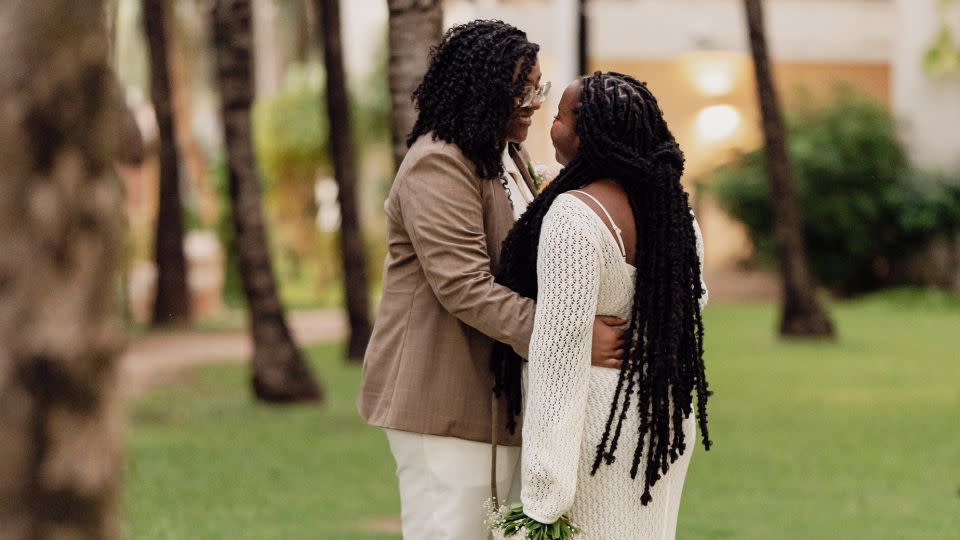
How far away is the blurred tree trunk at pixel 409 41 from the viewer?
705cm

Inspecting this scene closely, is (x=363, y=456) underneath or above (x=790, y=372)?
above

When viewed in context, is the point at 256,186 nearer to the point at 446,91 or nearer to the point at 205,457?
the point at 205,457

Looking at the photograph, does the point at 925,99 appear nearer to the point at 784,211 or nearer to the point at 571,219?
the point at 784,211

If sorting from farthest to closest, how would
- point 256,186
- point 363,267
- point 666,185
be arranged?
1. point 363,267
2. point 256,186
3. point 666,185

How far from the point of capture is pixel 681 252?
3.78m

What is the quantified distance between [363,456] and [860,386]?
5.40m

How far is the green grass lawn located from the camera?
7.95 meters

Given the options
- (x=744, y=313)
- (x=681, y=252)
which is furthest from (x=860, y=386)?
(x=681, y=252)

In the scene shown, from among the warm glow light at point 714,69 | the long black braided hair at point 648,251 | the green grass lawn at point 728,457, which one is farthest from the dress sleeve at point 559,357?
the warm glow light at point 714,69

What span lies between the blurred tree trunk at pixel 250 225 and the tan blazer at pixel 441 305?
8.25m

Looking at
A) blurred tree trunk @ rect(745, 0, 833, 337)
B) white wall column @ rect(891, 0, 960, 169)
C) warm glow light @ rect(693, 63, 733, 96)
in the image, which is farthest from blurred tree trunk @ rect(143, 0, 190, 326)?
white wall column @ rect(891, 0, 960, 169)

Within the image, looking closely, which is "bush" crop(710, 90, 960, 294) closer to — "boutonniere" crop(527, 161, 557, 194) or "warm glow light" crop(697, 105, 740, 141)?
"warm glow light" crop(697, 105, 740, 141)

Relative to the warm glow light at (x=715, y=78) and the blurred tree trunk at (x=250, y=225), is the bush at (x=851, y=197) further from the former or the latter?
the blurred tree trunk at (x=250, y=225)

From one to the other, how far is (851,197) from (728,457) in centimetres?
1527
